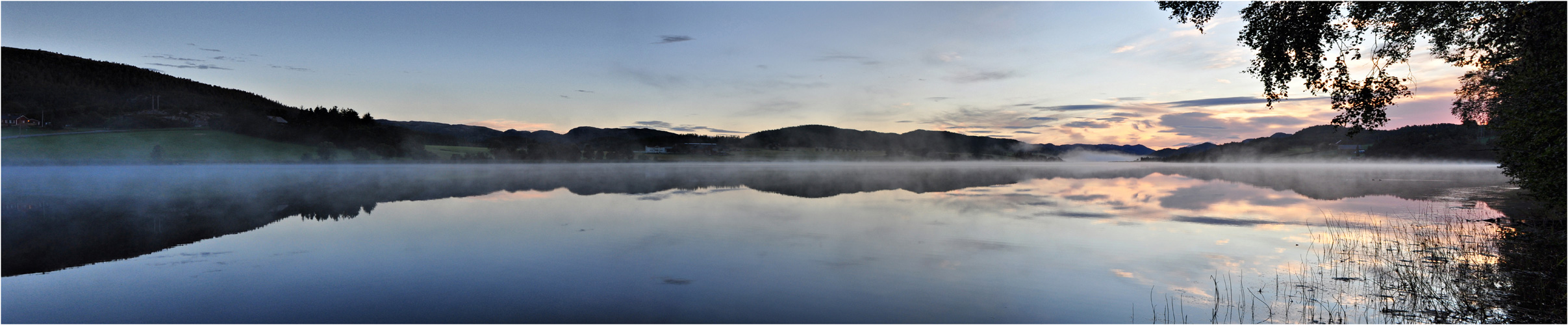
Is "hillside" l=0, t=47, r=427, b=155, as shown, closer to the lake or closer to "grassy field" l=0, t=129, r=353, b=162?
"grassy field" l=0, t=129, r=353, b=162

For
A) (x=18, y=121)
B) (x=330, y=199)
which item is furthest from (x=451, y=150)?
(x=330, y=199)

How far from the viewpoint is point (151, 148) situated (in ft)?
313

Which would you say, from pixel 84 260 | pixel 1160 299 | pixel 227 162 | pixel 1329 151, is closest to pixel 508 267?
pixel 84 260

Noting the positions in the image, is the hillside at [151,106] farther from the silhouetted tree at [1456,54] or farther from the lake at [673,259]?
the silhouetted tree at [1456,54]

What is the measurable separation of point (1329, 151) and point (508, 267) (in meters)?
200

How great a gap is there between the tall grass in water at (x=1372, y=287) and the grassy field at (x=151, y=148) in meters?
132

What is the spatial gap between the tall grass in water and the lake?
0.13m

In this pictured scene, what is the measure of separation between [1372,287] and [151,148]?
467 ft

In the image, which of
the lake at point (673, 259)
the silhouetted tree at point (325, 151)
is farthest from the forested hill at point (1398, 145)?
the silhouetted tree at point (325, 151)

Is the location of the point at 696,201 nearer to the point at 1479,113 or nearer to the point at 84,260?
the point at 84,260

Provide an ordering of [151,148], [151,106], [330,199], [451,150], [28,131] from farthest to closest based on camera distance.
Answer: [151,106] → [451,150] → [28,131] → [151,148] → [330,199]

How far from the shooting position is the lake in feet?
28.2

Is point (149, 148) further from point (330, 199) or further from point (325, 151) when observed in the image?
point (330, 199)

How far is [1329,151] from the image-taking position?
148625mm
